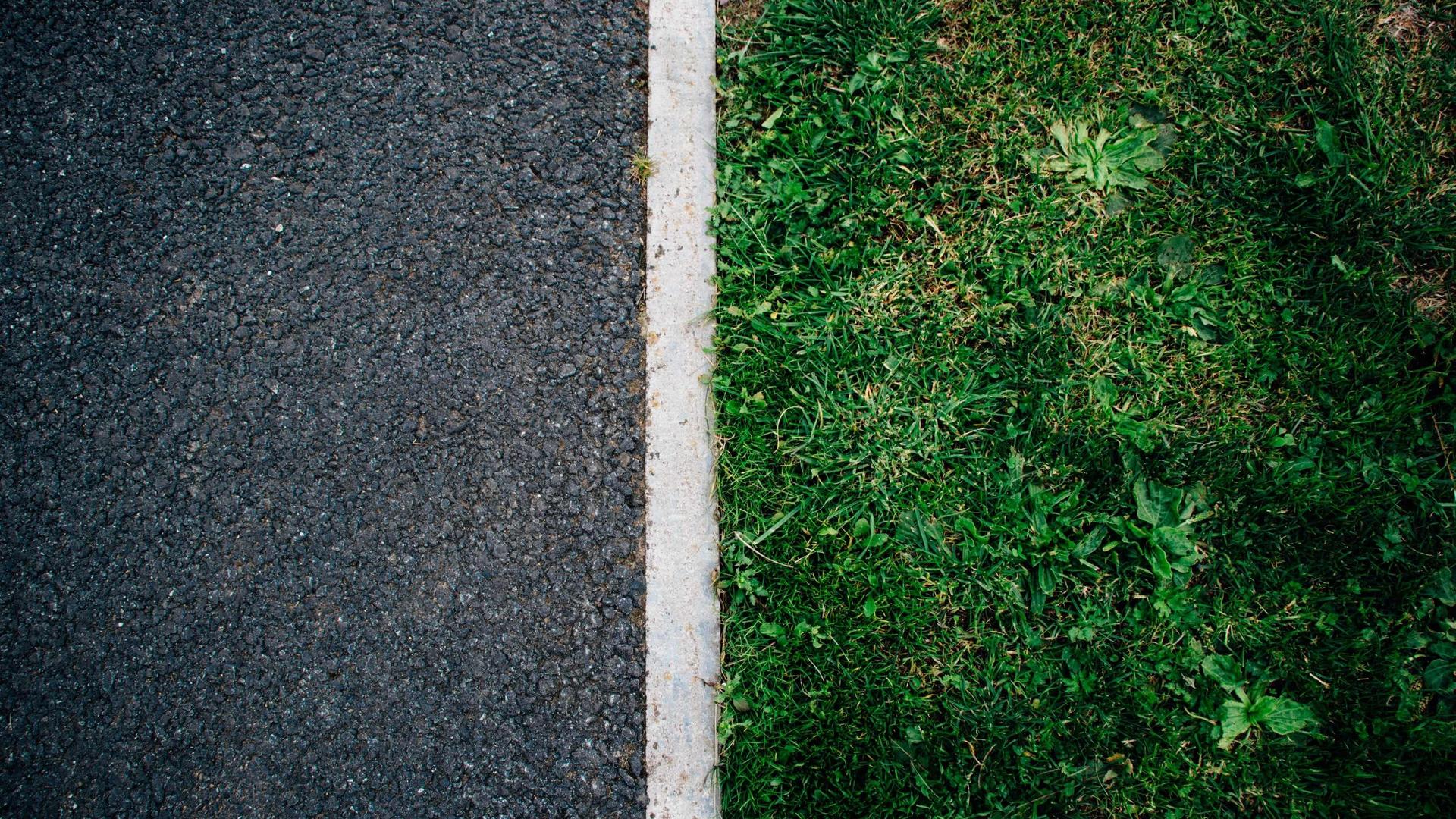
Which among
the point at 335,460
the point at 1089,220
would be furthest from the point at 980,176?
the point at 335,460

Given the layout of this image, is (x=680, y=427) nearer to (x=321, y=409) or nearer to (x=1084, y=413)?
(x=321, y=409)

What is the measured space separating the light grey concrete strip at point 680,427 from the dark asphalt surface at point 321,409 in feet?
0.23

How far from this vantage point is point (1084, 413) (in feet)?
7.40

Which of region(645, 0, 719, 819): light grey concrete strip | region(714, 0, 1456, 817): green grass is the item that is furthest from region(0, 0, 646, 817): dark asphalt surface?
region(714, 0, 1456, 817): green grass

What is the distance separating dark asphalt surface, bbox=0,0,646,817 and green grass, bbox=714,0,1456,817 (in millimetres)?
476

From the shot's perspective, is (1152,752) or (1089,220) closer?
(1152,752)

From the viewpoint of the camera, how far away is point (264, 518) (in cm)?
225

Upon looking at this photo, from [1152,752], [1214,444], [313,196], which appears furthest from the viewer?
[313,196]

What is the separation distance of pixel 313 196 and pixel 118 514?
45.8 inches

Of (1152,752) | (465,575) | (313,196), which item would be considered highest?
(313,196)

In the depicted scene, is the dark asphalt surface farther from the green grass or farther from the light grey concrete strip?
the green grass

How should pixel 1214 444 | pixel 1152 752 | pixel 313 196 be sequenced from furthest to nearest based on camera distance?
pixel 313 196 → pixel 1214 444 → pixel 1152 752

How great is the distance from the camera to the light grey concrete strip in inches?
84.8

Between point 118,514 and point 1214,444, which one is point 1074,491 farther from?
point 118,514
